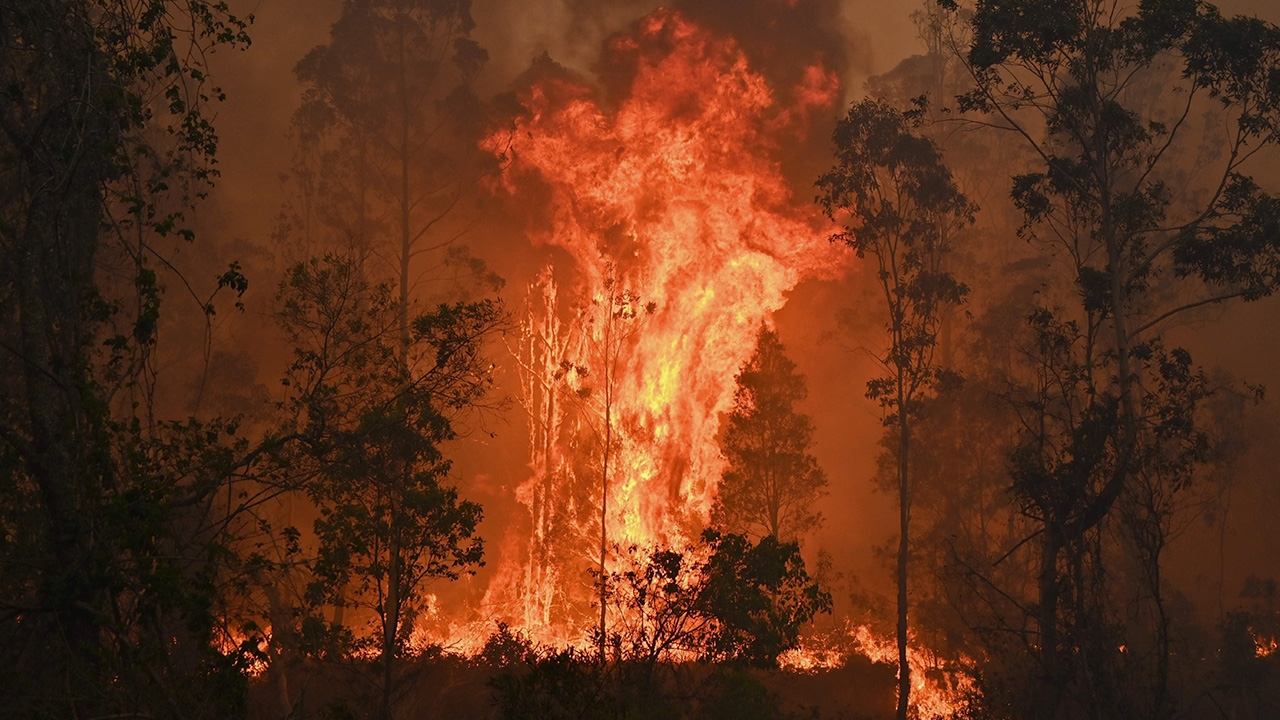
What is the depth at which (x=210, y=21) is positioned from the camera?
9.41 m

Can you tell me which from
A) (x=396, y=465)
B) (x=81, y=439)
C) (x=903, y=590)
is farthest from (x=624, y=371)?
(x=81, y=439)

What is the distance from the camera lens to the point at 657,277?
30344 millimetres

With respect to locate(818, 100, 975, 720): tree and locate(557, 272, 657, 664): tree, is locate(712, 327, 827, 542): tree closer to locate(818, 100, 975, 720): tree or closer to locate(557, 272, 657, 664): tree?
locate(557, 272, 657, 664): tree

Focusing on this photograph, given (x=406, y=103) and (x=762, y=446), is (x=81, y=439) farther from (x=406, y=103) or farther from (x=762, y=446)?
Result: (x=406, y=103)

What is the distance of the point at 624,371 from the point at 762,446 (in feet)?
16.4

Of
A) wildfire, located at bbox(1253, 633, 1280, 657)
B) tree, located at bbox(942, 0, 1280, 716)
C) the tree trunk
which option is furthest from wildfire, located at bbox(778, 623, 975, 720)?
wildfire, located at bbox(1253, 633, 1280, 657)

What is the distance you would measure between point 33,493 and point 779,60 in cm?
2570

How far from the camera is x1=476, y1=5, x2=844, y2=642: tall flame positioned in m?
29.5

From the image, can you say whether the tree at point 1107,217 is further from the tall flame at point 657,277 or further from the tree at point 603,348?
the tree at point 603,348

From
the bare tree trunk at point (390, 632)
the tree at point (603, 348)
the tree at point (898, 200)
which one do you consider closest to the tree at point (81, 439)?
the bare tree trunk at point (390, 632)

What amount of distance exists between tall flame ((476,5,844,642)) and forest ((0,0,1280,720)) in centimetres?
14

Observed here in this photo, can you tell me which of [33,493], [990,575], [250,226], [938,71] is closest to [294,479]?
[33,493]

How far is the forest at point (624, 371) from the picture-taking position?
27.8 feet

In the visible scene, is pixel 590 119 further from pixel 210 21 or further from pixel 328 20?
pixel 210 21
